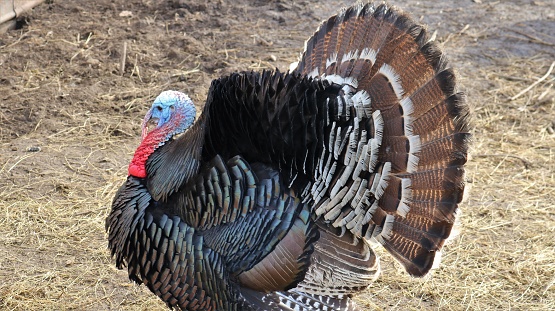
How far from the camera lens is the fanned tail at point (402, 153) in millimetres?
3146

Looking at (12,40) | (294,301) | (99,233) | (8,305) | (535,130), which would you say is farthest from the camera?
(12,40)

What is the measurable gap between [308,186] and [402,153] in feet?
1.48

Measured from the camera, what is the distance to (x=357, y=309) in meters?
3.56

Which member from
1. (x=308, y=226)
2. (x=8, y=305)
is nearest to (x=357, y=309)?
(x=308, y=226)

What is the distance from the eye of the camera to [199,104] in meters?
6.14

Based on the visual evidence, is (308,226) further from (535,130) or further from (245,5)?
(245,5)

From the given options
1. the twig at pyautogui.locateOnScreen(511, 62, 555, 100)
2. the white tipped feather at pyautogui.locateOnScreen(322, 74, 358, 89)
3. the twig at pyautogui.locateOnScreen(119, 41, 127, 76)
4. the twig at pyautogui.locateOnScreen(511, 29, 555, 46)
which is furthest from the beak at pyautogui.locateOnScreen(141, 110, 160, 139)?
the twig at pyautogui.locateOnScreen(511, 29, 555, 46)

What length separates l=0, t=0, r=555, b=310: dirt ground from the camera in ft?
14.3

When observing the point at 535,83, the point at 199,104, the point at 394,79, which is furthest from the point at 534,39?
the point at 394,79

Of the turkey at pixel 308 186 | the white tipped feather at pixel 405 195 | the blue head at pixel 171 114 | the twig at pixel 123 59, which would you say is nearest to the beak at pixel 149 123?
the blue head at pixel 171 114

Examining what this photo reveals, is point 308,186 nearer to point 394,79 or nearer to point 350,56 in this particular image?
point 394,79

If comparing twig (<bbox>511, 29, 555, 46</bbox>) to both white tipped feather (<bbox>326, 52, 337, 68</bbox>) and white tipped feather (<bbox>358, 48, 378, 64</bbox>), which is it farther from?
white tipped feather (<bbox>358, 48, 378, 64</bbox>)

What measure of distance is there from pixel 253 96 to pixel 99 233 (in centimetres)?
193

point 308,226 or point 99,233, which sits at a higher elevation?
point 308,226
